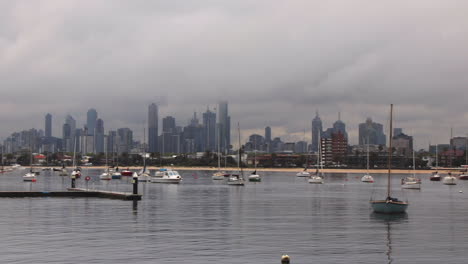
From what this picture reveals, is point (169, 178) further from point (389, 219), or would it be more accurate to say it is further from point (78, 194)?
point (389, 219)

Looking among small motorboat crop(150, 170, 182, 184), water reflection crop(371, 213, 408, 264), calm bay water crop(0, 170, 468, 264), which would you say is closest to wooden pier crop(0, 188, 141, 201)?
calm bay water crop(0, 170, 468, 264)

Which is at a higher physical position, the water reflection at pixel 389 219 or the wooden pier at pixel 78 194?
the wooden pier at pixel 78 194

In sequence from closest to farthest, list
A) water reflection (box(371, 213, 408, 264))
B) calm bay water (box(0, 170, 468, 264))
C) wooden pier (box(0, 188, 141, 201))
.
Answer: calm bay water (box(0, 170, 468, 264)) < water reflection (box(371, 213, 408, 264)) < wooden pier (box(0, 188, 141, 201))

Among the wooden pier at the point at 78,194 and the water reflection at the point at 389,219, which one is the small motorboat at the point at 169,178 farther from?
the water reflection at the point at 389,219

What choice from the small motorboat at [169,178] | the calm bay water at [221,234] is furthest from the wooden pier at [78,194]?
the small motorboat at [169,178]

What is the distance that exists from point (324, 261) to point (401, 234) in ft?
62.7

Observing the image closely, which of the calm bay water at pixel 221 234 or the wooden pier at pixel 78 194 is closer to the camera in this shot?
the calm bay water at pixel 221 234

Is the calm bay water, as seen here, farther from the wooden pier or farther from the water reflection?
the wooden pier

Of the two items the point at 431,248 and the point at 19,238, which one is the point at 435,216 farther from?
the point at 19,238

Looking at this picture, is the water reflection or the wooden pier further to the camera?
the wooden pier

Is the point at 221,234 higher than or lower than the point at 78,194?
lower

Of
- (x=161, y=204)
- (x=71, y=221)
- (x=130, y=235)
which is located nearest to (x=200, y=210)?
(x=161, y=204)

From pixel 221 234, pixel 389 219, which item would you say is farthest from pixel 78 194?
pixel 221 234

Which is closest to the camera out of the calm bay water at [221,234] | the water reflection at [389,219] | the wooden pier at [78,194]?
the calm bay water at [221,234]
